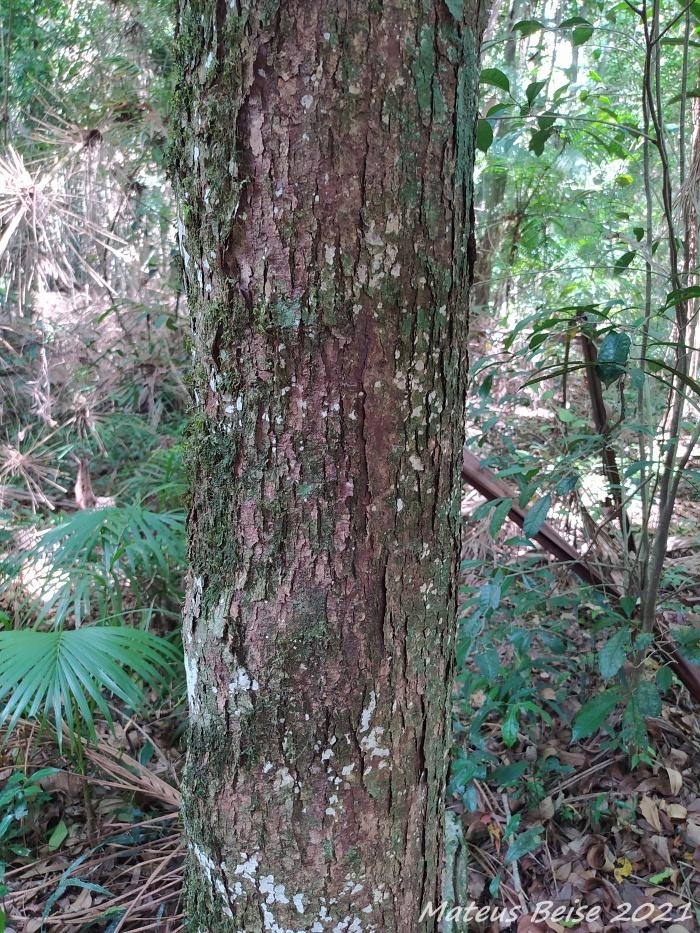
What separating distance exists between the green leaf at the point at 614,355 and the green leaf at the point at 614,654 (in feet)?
2.07

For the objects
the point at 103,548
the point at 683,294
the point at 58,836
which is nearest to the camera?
the point at 683,294

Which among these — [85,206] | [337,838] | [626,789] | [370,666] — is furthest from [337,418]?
[85,206]

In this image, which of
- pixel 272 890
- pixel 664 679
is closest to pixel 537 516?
pixel 664 679

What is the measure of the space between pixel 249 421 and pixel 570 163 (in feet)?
15.2

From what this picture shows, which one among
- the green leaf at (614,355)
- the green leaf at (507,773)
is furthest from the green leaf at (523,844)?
the green leaf at (614,355)

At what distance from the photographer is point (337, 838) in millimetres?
1003

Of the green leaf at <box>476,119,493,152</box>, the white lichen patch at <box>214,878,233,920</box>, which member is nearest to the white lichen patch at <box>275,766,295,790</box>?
the white lichen patch at <box>214,878,233,920</box>

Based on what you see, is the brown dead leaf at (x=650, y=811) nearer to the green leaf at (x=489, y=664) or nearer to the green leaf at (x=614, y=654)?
the green leaf at (x=614, y=654)

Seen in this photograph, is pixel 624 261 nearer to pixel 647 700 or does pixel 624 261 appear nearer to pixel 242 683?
pixel 647 700

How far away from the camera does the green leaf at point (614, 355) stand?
1301mm

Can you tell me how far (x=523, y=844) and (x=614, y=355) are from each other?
124cm

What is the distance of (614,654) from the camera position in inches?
58.2

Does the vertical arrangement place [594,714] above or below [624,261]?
below

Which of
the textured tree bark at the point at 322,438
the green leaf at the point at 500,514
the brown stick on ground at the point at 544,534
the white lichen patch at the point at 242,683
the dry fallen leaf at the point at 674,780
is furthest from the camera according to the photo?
the brown stick on ground at the point at 544,534
